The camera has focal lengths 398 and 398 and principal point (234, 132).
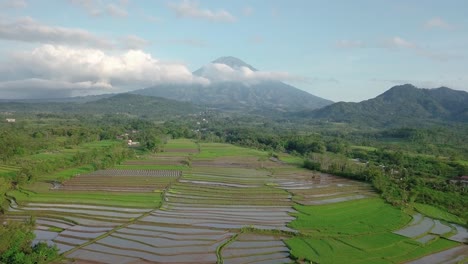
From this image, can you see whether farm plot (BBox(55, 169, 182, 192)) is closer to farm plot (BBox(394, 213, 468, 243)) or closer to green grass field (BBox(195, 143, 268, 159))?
green grass field (BBox(195, 143, 268, 159))

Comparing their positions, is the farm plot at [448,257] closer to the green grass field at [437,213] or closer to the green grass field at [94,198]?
the green grass field at [437,213]

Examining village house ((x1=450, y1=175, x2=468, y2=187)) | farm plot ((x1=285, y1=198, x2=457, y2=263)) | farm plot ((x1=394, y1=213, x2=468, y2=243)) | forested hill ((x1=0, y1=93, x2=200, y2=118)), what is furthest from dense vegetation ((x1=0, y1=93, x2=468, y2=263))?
forested hill ((x1=0, y1=93, x2=200, y2=118))

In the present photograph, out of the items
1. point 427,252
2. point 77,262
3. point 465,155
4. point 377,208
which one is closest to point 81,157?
point 77,262

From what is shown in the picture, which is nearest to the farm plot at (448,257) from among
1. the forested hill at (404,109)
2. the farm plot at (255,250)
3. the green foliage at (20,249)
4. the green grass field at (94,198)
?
the farm plot at (255,250)

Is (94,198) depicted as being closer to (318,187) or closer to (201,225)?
(201,225)

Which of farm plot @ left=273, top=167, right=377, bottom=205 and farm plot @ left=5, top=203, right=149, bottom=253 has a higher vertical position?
farm plot @ left=273, top=167, right=377, bottom=205

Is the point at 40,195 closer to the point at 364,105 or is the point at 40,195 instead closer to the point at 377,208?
the point at 377,208
